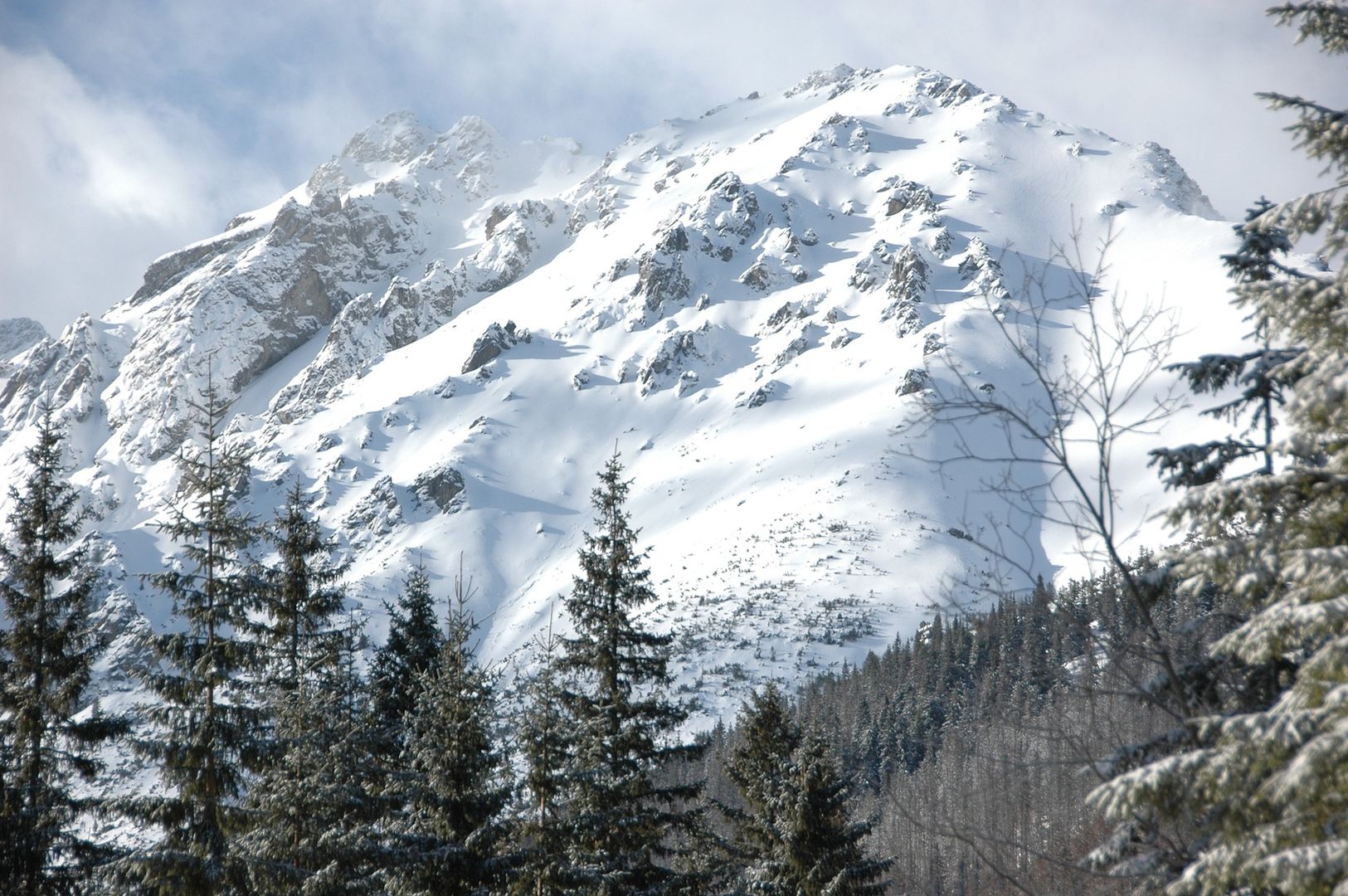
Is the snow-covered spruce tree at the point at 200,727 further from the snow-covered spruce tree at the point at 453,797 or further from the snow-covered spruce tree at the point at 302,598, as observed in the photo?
the snow-covered spruce tree at the point at 302,598

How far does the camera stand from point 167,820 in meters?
12.9

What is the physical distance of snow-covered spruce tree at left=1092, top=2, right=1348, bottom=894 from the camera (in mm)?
5055

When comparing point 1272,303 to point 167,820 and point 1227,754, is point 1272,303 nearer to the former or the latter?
point 1227,754

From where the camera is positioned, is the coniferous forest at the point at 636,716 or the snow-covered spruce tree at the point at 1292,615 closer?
the snow-covered spruce tree at the point at 1292,615

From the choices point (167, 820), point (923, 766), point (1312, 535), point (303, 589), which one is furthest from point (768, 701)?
point (923, 766)

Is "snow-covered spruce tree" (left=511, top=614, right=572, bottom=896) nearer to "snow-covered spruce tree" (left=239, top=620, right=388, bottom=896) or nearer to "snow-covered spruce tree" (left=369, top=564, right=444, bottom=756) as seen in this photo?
"snow-covered spruce tree" (left=239, top=620, right=388, bottom=896)

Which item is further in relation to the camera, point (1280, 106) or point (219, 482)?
point (219, 482)

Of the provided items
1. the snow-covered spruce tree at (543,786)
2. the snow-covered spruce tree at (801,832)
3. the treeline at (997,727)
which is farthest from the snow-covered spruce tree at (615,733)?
the snow-covered spruce tree at (801,832)

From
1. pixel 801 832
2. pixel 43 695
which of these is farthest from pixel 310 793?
pixel 801 832

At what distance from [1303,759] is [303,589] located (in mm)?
18813

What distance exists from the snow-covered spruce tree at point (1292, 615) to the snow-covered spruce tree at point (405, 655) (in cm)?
1700

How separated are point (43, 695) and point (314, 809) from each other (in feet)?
18.5

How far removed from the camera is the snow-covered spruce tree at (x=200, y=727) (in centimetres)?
1255

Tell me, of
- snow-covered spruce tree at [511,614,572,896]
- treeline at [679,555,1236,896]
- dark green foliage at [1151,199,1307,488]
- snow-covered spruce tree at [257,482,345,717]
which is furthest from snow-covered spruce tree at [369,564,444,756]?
dark green foliage at [1151,199,1307,488]
